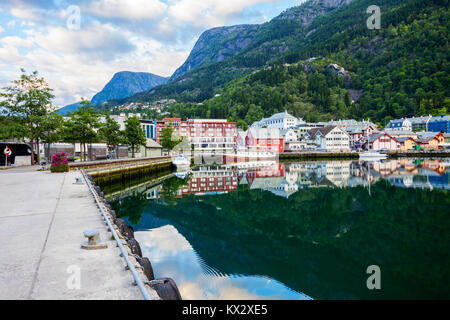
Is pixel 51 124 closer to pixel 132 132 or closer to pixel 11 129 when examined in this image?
pixel 11 129

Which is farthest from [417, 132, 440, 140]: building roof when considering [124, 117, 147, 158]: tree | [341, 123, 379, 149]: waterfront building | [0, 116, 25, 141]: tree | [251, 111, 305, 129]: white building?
[0, 116, 25, 141]: tree

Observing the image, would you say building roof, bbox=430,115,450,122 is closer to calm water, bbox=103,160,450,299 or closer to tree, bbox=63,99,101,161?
calm water, bbox=103,160,450,299

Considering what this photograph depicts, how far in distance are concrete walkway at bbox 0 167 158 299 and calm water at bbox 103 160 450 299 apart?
351 centimetres

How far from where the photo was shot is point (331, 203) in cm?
2348

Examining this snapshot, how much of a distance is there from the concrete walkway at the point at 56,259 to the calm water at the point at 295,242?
351 cm

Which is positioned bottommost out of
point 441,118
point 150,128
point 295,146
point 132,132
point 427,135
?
point 295,146

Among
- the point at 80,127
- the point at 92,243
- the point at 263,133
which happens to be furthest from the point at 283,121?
the point at 92,243

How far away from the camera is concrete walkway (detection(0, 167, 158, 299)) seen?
4562mm

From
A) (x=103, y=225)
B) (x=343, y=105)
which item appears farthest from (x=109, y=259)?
(x=343, y=105)

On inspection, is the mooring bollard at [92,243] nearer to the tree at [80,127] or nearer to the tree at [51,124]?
the tree at [51,124]

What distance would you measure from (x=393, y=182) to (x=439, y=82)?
155 meters

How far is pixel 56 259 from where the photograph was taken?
19.4 ft

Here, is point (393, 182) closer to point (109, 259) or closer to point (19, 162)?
point (109, 259)

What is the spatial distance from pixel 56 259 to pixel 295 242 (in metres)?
10.5
